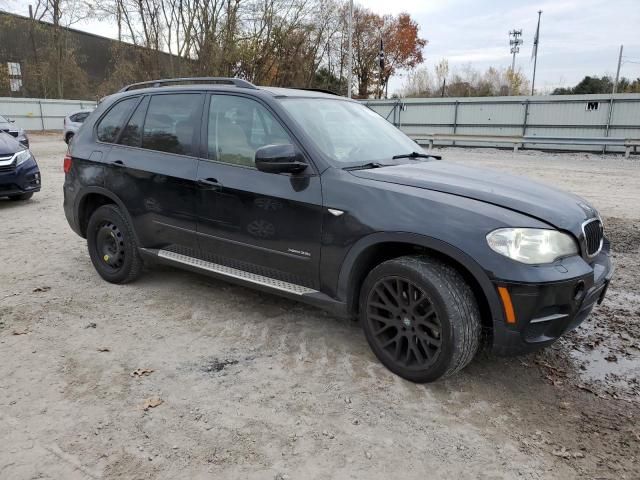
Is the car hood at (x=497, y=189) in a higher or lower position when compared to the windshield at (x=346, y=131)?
lower

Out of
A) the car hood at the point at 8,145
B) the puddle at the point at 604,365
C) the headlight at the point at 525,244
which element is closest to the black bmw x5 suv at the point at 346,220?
the headlight at the point at 525,244

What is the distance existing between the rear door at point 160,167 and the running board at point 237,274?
0.37ft

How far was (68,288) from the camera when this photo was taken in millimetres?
4852

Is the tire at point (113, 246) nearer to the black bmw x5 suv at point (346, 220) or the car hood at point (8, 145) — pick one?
the black bmw x5 suv at point (346, 220)

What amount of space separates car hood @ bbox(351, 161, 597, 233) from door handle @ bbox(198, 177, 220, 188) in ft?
3.66

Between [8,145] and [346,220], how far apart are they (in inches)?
299

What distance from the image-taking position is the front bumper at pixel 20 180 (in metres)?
8.38

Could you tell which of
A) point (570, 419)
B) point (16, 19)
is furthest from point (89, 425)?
point (16, 19)

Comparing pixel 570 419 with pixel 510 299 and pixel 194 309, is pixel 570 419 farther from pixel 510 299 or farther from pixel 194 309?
pixel 194 309

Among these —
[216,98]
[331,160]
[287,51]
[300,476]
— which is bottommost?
[300,476]

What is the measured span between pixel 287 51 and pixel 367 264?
116 feet

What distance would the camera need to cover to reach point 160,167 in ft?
13.9

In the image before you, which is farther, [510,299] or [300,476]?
[510,299]

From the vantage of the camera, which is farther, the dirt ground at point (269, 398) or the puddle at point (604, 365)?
the puddle at point (604, 365)
